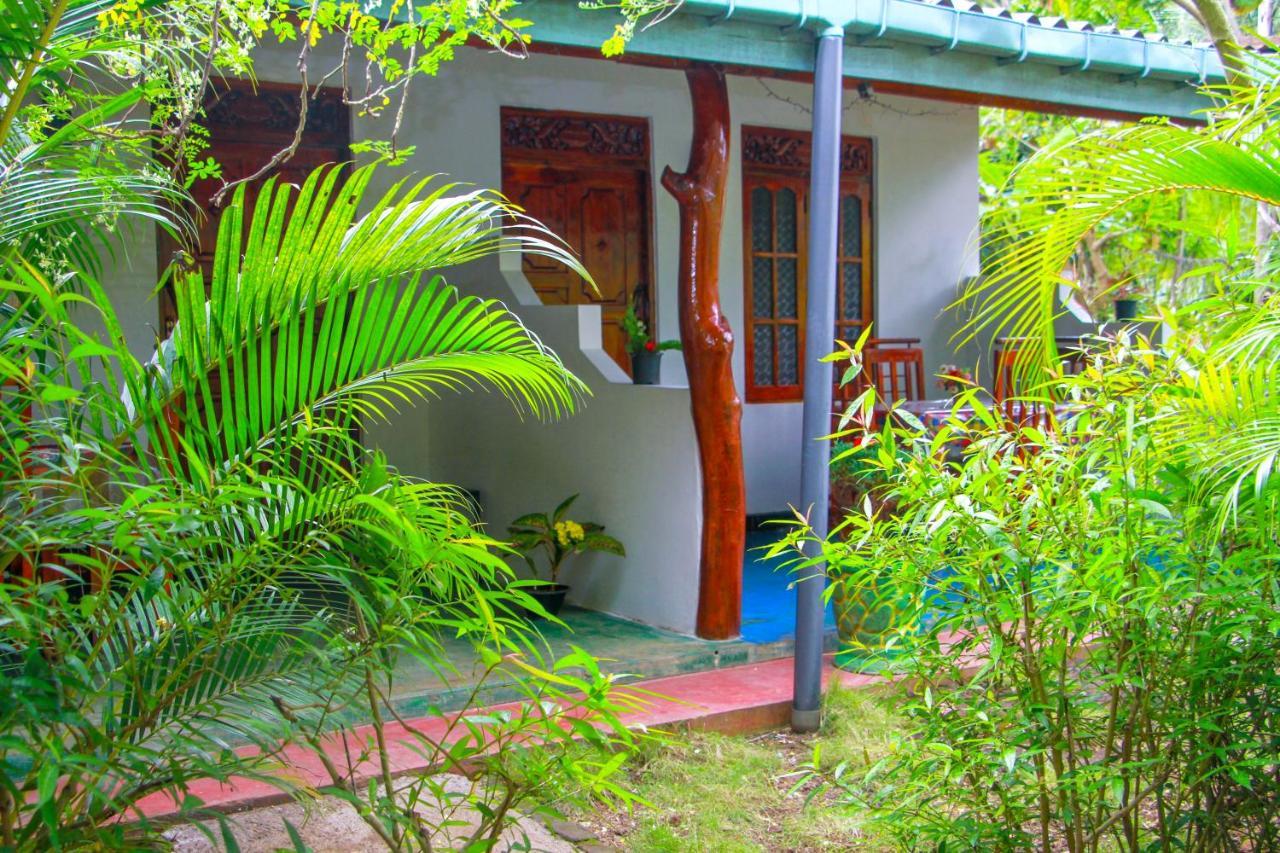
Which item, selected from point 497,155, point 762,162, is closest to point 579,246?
Answer: point 497,155

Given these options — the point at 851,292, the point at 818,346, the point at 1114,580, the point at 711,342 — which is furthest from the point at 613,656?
the point at 851,292

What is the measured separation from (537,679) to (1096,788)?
1.23 meters

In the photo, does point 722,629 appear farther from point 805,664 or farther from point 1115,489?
point 1115,489

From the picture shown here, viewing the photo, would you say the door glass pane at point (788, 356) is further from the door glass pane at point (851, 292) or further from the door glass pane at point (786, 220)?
the door glass pane at point (786, 220)

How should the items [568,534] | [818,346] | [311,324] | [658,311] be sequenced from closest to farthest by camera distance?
[311,324]
[818,346]
[568,534]
[658,311]

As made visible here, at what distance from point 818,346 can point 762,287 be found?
11.7 feet

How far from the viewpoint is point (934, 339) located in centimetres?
909

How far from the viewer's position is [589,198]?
7.67 m

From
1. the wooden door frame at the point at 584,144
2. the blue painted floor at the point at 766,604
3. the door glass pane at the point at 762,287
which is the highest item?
the wooden door frame at the point at 584,144

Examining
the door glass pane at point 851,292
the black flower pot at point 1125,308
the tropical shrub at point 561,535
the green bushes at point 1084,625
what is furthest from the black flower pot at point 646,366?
the black flower pot at point 1125,308

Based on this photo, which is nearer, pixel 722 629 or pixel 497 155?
pixel 722 629

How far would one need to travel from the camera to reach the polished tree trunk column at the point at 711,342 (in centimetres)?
577

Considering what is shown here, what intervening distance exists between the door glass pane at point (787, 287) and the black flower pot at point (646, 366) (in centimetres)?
195

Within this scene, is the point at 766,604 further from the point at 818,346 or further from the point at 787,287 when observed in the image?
the point at 787,287
